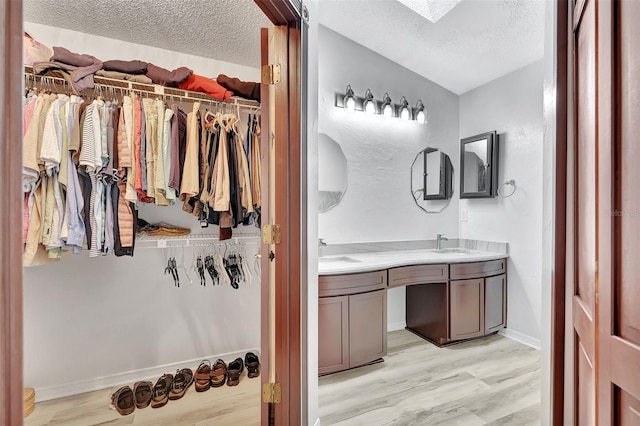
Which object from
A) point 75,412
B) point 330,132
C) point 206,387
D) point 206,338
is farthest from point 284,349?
point 330,132

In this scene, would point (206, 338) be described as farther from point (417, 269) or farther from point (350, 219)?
point (417, 269)

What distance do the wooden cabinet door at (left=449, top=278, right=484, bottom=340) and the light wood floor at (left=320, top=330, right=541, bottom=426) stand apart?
5.0 inches

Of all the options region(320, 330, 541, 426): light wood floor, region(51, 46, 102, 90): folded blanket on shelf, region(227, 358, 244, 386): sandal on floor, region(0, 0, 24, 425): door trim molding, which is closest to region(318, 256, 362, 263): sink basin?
region(320, 330, 541, 426): light wood floor

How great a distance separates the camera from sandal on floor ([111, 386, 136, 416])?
1739 mm

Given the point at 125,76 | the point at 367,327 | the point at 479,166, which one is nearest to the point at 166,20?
the point at 125,76

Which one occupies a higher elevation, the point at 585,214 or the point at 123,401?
the point at 585,214

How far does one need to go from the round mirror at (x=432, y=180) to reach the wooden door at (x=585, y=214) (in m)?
1.91

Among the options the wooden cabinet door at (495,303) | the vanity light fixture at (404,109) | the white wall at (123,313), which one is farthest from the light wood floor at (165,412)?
the vanity light fixture at (404,109)

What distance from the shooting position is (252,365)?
7.12ft

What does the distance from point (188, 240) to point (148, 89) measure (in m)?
1.03

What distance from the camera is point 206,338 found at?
2.23 metres

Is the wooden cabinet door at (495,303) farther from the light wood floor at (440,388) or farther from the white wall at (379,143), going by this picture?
the white wall at (379,143)

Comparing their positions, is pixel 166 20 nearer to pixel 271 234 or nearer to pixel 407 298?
pixel 271 234

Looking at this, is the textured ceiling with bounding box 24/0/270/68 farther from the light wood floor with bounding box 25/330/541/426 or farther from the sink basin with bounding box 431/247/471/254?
the sink basin with bounding box 431/247/471/254
